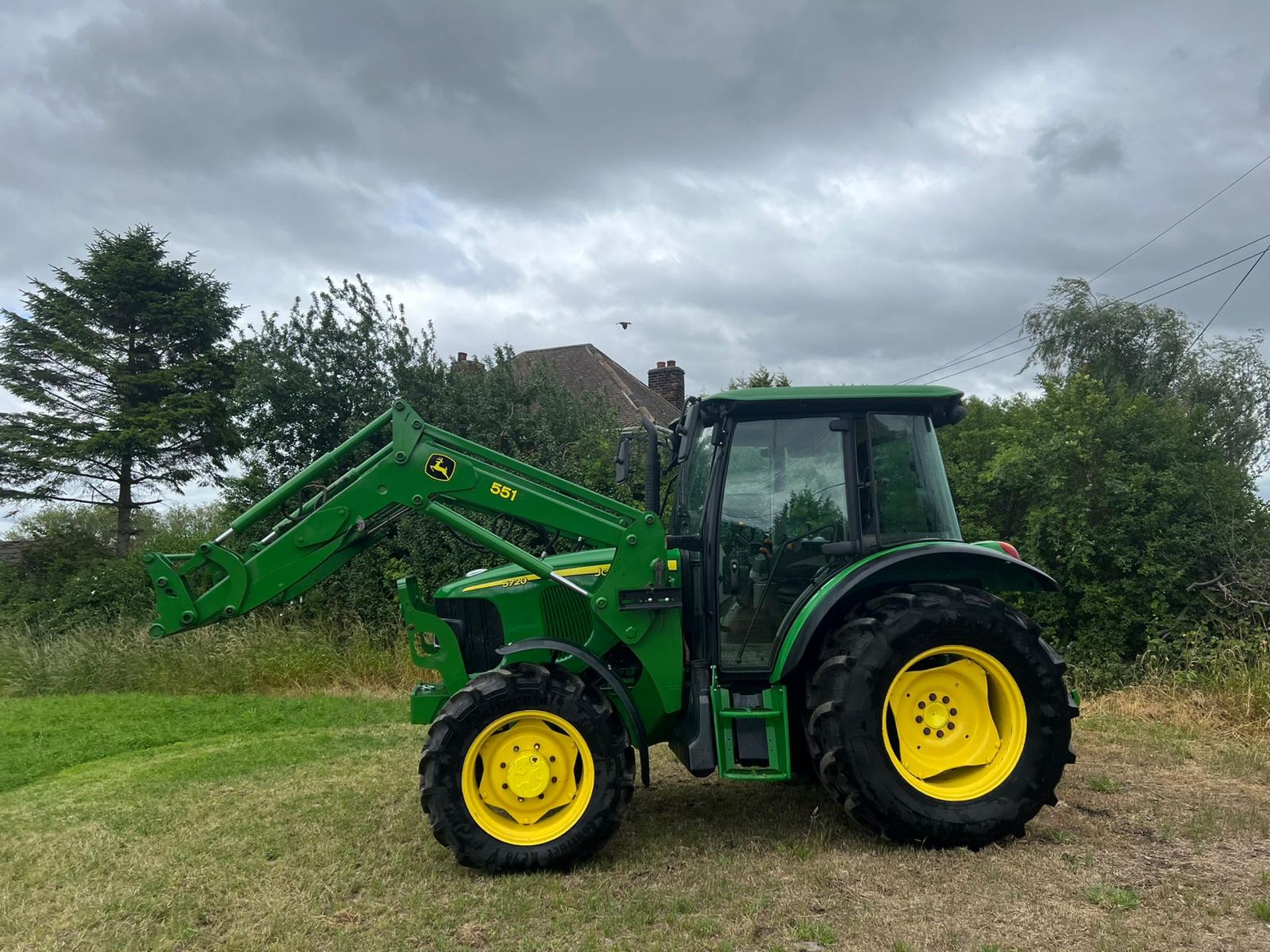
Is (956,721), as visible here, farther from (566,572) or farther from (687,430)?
(566,572)

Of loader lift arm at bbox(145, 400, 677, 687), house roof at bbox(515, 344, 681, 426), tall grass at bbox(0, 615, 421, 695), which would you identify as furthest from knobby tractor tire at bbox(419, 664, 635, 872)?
house roof at bbox(515, 344, 681, 426)

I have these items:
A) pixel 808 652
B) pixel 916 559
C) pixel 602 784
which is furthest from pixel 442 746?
pixel 916 559

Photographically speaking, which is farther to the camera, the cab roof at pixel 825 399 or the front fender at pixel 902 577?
the cab roof at pixel 825 399

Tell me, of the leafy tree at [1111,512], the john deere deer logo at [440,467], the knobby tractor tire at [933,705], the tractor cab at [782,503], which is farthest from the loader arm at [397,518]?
the leafy tree at [1111,512]

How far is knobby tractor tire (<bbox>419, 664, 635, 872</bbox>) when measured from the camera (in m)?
3.83

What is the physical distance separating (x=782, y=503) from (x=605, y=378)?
17890 mm

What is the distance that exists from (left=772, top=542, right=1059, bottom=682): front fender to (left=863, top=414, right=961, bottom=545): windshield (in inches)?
4.5

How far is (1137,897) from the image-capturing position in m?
3.47

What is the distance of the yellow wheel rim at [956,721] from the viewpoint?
4133mm

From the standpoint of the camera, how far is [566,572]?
438 cm

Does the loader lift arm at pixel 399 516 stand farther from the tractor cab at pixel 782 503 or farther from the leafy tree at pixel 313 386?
the leafy tree at pixel 313 386

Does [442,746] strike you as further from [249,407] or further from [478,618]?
[249,407]

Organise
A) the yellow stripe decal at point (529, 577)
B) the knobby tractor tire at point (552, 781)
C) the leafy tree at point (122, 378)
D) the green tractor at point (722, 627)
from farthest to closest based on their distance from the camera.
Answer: the leafy tree at point (122, 378), the yellow stripe decal at point (529, 577), the green tractor at point (722, 627), the knobby tractor tire at point (552, 781)

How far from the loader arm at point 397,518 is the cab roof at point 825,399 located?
2.23 feet
